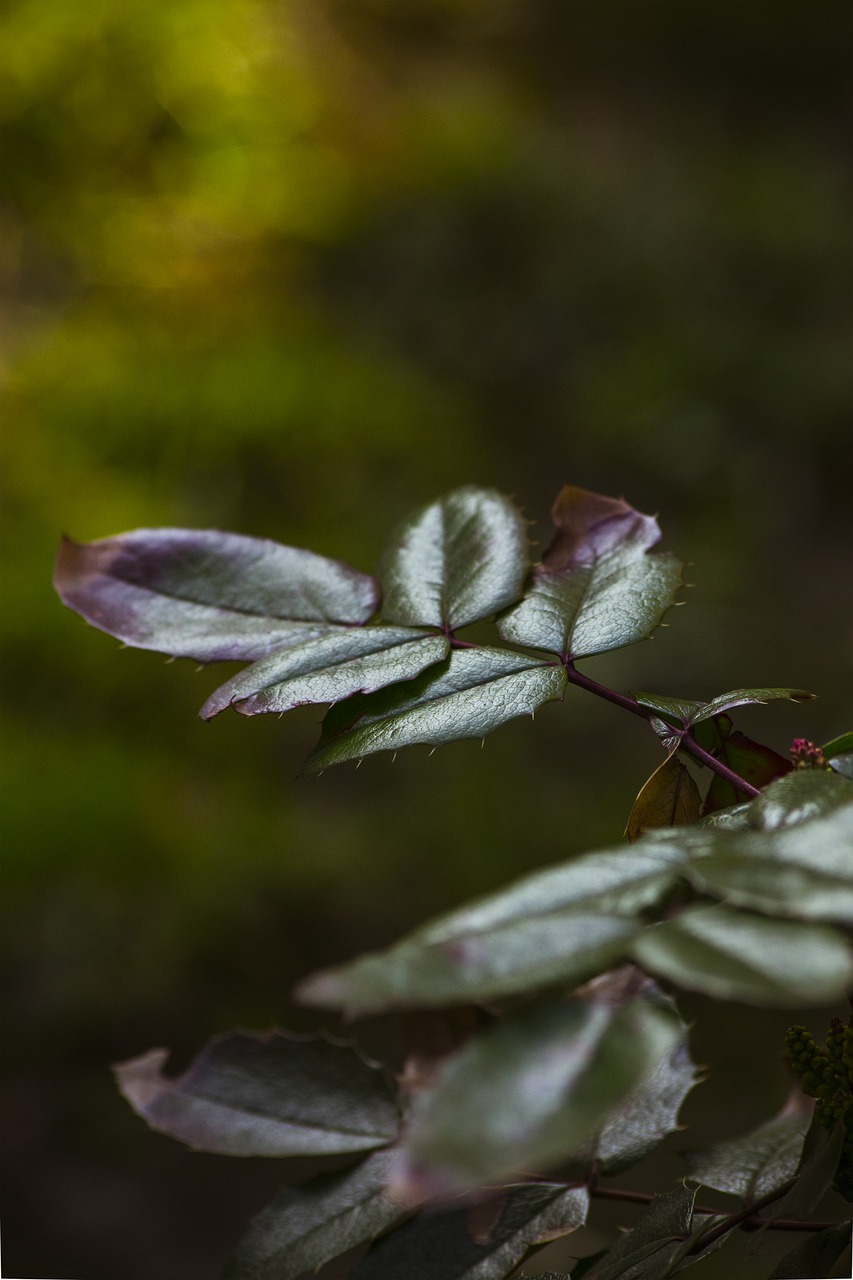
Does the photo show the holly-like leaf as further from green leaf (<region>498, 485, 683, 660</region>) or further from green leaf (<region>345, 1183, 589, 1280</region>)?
green leaf (<region>345, 1183, 589, 1280</region>)

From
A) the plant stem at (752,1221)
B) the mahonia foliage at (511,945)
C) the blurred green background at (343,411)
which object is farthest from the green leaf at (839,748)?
the blurred green background at (343,411)

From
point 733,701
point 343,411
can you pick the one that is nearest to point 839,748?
point 733,701

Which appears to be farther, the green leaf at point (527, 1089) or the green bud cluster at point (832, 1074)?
the green bud cluster at point (832, 1074)

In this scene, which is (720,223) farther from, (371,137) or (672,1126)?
(672,1126)

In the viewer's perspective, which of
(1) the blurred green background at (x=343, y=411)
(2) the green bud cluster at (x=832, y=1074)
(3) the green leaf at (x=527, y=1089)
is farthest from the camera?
(1) the blurred green background at (x=343, y=411)

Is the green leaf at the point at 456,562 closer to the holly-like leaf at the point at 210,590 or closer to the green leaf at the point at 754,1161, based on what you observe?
the holly-like leaf at the point at 210,590

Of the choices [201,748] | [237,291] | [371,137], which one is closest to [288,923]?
[201,748]

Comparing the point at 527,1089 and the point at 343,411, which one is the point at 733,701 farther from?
the point at 343,411
